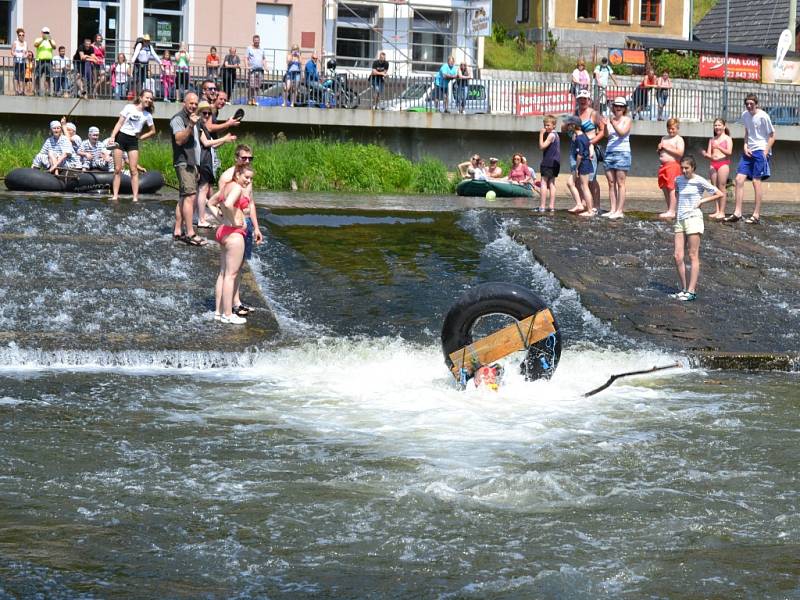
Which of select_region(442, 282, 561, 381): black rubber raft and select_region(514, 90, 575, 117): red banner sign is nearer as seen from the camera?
select_region(442, 282, 561, 381): black rubber raft

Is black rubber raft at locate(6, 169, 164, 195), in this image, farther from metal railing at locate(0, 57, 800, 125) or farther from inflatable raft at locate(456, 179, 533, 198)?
metal railing at locate(0, 57, 800, 125)

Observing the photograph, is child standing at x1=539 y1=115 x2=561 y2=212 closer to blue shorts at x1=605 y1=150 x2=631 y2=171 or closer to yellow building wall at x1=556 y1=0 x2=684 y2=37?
blue shorts at x1=605 y1=150 x2=631 y2=171

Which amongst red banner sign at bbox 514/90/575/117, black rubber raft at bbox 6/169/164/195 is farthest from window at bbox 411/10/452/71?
black rubber raft at bbox 6/169/164/195

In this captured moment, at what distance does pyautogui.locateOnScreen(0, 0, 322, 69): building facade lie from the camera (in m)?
35.3

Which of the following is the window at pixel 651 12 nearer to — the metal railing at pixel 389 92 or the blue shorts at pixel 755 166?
the metal railing at pixel 389 92

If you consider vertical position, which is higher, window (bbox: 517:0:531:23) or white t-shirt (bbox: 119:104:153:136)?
window (bbox: 517:0:531:23)

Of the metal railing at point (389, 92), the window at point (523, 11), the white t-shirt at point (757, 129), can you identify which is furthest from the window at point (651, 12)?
the white t-shirt at point (757, 129)

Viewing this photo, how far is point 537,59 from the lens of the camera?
46375 mm

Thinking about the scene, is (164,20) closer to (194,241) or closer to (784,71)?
(194,241)

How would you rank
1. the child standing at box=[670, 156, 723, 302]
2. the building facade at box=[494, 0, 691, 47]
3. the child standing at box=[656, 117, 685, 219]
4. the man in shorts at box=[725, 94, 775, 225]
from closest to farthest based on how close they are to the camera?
the child standing at box=[670, 156, 723, 302] < the child standing at box=[656, 117, 685, 219] < the man in shorts at box=[725, 94, 775, 225] < the building facade at box=[494, 0, 691, 47]

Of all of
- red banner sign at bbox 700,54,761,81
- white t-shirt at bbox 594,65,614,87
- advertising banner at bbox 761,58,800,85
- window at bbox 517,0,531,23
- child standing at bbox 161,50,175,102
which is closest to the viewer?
child standing at bbox 161,50,175,102

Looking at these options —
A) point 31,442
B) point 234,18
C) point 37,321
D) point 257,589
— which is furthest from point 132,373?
point 234,18

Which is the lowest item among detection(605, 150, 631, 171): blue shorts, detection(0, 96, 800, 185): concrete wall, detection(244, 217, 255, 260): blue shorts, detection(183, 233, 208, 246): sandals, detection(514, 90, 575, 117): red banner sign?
detection(183, 233, 208, 246): sandals

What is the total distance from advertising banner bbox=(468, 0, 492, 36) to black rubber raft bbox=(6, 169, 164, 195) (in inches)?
826
